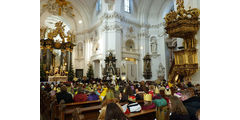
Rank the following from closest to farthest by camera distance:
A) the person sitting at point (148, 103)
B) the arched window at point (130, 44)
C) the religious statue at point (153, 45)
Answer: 1. the person sitting at point (148, 103)
2. the arched window at point (130, 44)
3. the religious statue at point (153, 45)

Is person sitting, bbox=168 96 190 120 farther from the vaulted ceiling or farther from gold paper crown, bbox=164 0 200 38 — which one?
the vaulted ceiling

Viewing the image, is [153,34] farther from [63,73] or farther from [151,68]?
[63,73]

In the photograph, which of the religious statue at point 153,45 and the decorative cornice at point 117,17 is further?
the religious statue at point 153,45

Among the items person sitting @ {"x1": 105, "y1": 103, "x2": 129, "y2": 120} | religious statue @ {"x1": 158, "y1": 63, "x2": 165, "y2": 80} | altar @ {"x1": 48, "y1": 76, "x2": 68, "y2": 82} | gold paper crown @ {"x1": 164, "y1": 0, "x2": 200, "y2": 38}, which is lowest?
altar @ {"x1": 48, "y1": 76, "x2": 68, "y2": 82}

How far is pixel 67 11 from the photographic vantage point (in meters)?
21.8

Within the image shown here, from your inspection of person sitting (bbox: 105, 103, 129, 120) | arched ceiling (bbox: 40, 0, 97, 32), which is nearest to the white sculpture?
arched ceiling (bbox: 40, 0, 97, 32)

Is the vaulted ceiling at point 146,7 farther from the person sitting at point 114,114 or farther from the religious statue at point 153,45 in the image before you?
the person sitting at point 114,114

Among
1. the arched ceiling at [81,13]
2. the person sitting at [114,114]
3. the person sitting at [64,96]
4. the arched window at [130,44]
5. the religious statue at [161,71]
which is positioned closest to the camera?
the person sitting at [114,114]

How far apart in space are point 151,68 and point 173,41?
4.40 m

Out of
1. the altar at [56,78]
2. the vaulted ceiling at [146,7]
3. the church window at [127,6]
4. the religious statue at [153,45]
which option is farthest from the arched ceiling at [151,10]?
the altar at [56,78]

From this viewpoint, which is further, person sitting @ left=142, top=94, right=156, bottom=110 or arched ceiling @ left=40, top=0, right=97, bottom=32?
arched ceiling @ left=40, top=0, right=97, bottom=32

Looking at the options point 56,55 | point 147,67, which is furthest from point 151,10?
point 56,55
